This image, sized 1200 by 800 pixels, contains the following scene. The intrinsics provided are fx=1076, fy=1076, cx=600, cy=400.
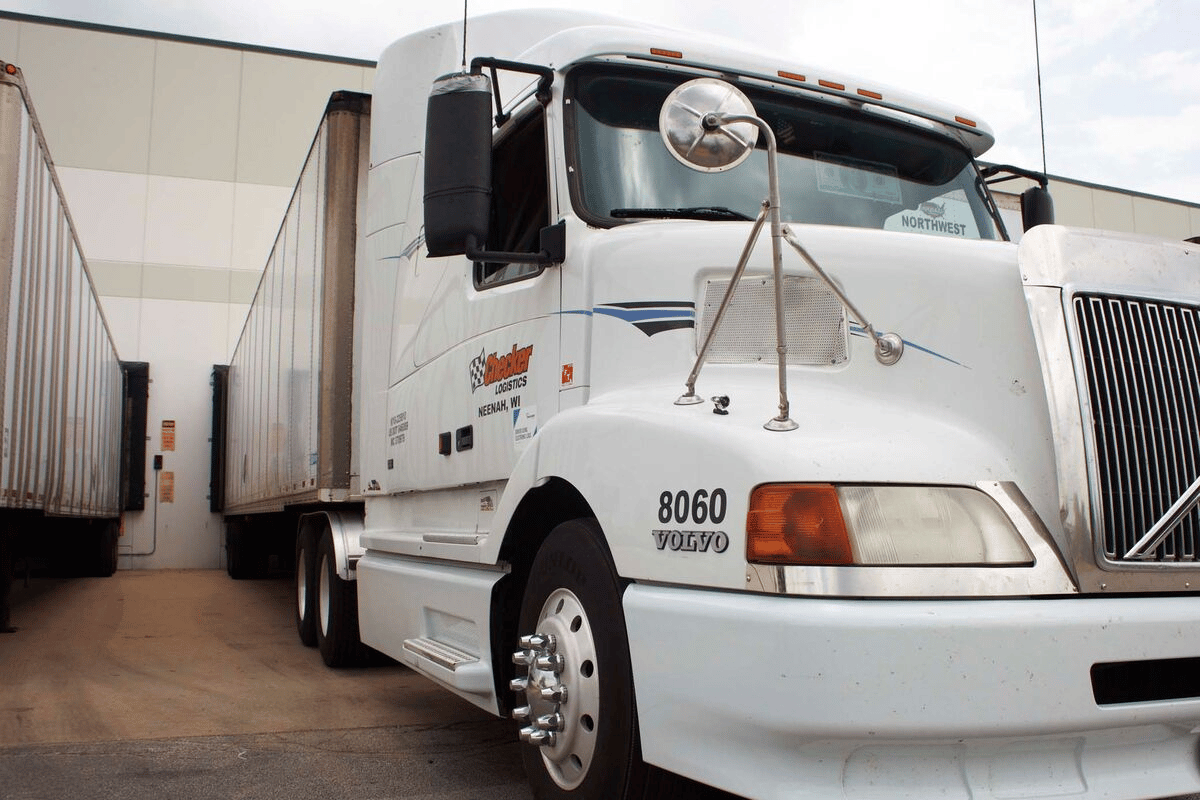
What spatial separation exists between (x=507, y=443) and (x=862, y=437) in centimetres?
196

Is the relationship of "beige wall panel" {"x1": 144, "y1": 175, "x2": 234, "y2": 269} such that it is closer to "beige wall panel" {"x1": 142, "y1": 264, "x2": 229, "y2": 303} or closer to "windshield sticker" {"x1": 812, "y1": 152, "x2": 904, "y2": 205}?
"beige wall panel" {"x1": 142, "y1": 264, "x2": 229, "y2": 303}

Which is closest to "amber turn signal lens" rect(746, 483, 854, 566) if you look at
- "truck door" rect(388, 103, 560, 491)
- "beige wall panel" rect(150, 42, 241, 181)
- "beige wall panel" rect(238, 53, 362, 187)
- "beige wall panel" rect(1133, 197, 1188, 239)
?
"truck door" rect(388, 103, 560, 491)

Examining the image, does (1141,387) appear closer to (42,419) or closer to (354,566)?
(354,566)

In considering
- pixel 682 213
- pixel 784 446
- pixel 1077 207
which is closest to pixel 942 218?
pixel 682 213

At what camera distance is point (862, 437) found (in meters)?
2.68

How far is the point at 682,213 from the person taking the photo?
3.81 m

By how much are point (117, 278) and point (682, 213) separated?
18.6 metres

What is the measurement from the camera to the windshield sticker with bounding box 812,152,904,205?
4.12 metres

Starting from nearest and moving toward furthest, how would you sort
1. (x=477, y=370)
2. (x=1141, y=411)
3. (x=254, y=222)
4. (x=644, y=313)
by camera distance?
(x=1141, y=411), (x=644, y=313), (x=477, y=370), (x=254, y=222)

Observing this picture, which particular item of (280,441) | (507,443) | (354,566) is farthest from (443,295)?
(280,441)

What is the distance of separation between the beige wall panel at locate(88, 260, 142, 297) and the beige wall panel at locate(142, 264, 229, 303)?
14cm

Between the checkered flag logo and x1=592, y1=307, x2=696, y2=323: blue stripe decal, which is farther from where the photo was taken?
the checkered flag logo

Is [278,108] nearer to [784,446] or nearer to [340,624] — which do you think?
[340,624]

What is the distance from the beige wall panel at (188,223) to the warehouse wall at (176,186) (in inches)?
0.8
